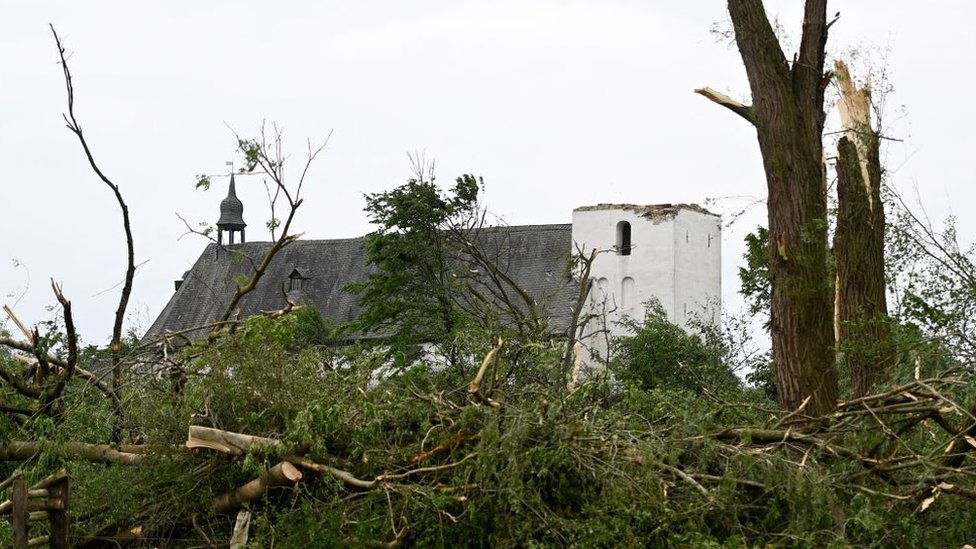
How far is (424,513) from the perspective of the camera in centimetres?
773

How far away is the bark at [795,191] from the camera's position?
12.0 meters

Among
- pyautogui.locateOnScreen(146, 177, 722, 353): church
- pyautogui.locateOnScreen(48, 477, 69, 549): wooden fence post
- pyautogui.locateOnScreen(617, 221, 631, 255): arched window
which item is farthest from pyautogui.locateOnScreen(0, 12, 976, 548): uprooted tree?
pyautogui.locateOnScreen(617, 221, 631, 255): arched window

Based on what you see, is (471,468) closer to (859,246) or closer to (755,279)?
(859,246)

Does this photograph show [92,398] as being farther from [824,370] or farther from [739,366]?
[739,366]

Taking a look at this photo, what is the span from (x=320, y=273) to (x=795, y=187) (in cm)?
3762

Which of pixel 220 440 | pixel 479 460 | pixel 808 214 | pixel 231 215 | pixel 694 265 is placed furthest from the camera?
pixel 231 215

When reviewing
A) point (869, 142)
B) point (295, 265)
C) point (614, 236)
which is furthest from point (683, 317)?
point (869, 142)

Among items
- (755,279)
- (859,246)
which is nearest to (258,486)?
(859,246)

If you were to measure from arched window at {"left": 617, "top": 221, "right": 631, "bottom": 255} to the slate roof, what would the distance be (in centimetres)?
143

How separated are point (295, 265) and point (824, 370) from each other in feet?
127

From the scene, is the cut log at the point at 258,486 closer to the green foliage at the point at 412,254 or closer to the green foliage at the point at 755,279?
the green foliage at the point at 755,279

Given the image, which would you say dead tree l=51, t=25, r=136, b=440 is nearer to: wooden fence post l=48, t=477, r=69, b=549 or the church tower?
wooden fence post l=48, t=477, r=69, b=549

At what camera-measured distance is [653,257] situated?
45594 millimetres

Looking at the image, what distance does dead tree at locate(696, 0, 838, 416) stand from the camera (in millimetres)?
12000
